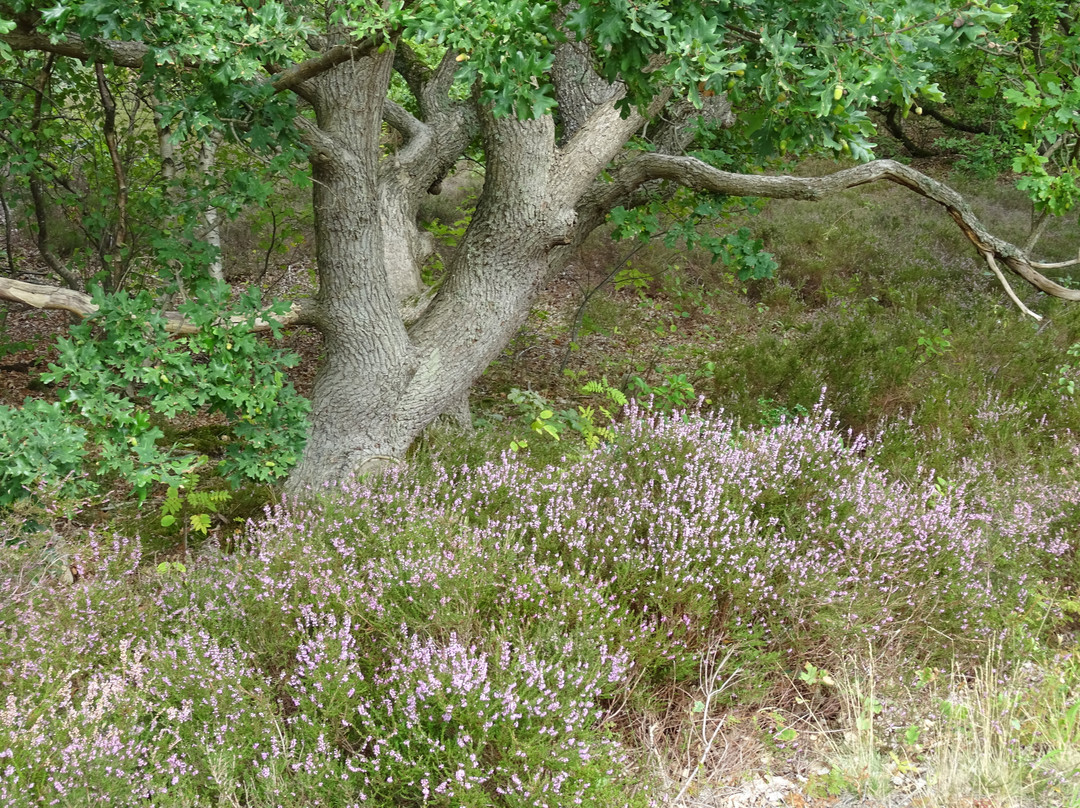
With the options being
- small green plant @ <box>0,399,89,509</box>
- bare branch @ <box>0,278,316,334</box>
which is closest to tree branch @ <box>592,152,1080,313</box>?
bare branch @ <box>0,278,316,334</box>

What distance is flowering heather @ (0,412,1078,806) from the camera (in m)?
2.45

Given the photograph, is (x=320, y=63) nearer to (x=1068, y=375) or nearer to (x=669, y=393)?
(x=669, y=393)

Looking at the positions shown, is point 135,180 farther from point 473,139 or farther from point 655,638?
point 655,638

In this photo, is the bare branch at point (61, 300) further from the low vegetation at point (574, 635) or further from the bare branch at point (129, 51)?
the bare branch at point (129, 51)

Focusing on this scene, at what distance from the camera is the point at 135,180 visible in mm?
7328

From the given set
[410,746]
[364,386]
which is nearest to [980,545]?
[410,746]

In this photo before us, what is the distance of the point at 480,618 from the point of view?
297 centimetres

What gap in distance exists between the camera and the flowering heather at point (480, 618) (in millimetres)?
2445

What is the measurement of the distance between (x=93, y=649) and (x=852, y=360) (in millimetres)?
5399

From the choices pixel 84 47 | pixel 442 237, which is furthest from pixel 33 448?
pixel 442 237

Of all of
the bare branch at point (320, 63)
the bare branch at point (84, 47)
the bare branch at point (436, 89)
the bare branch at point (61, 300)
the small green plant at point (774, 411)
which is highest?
the bare branch at point (436, 89)

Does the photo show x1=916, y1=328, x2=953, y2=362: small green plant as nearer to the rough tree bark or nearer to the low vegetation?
the low vegetation

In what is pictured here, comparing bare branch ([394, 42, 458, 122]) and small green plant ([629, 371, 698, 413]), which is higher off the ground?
bare branch ([394, 42, 458, 122])

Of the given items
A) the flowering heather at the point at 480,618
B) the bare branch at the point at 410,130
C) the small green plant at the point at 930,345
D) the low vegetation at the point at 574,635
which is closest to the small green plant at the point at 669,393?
the low vegetation at the point at 574,635
